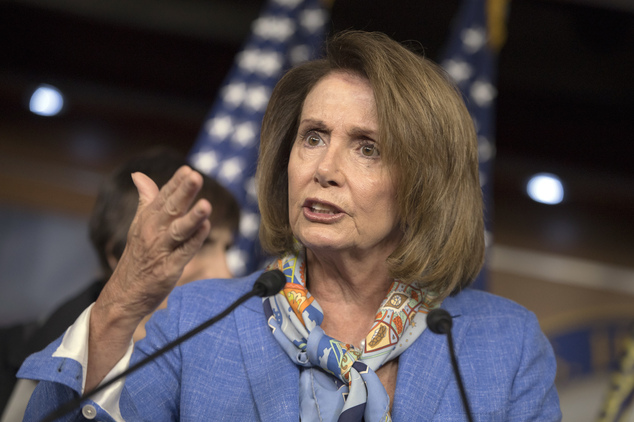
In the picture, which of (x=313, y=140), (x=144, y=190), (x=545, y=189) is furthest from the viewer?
(x=545, y=189)

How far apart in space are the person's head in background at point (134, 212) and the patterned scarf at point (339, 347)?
2.07ft

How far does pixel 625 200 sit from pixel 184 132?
3617 millimetres

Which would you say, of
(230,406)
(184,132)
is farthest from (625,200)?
(230,406)

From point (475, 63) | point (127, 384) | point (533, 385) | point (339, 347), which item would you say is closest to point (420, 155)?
point (339, 347)

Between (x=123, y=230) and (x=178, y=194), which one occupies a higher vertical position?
(x=178, y=194)

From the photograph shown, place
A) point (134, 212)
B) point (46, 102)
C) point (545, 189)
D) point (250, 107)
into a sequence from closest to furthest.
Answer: point (134, 212), point (250, 107), point (545, 189), point (46, 102)

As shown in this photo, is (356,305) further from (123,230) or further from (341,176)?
(123,230)

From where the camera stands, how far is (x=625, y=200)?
192 inches

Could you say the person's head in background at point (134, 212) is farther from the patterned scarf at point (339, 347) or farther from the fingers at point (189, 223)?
the fingers at point (189, 223)

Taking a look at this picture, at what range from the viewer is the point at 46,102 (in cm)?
514

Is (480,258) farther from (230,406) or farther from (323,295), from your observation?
(230,406)

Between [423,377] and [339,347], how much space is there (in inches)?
8.8

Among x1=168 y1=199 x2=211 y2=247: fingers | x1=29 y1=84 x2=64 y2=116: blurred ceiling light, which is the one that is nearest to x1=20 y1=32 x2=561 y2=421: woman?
x1=168 y1=199 x2=211 y2=247: fingers

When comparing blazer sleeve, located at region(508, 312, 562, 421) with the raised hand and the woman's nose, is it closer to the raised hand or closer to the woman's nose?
the woman's nose
